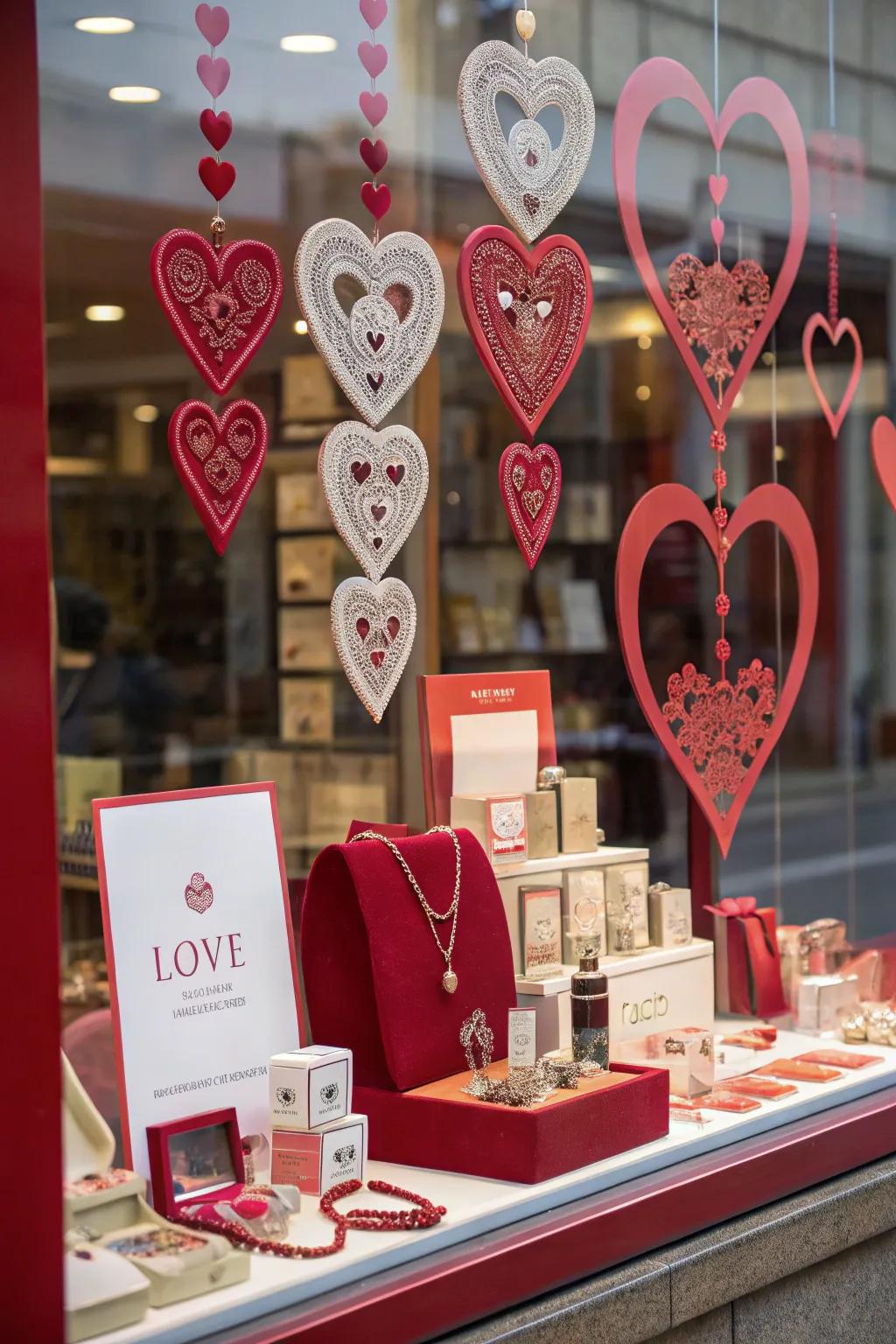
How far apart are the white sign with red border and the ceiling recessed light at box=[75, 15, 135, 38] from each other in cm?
92

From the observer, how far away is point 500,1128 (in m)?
1.78

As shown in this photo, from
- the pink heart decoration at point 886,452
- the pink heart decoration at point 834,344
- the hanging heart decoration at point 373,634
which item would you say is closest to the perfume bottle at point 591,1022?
the hanging heart decoration at point 373,634

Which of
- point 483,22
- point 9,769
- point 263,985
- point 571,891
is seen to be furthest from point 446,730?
point 483,22

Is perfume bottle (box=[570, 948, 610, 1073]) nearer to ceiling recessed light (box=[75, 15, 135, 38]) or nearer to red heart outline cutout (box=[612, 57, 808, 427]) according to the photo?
red heart outline cutout (box=[612, 57, 808, 427])

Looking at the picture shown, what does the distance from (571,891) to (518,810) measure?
0.15 metres

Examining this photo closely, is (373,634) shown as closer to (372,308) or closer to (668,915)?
(372,308)

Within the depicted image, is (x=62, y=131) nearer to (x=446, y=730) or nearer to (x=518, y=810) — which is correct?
(x=446, y=730)

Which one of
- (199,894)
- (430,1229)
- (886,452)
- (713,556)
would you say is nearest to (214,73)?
(199,894)

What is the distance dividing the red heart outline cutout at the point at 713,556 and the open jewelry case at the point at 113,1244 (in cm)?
113

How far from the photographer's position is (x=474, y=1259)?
5.48ft

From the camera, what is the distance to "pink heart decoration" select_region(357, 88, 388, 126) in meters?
2.12

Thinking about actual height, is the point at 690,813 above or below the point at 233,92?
below

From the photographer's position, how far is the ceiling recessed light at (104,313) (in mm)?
2732

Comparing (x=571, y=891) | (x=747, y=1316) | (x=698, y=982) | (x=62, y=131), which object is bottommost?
(x=747, y=1316)
